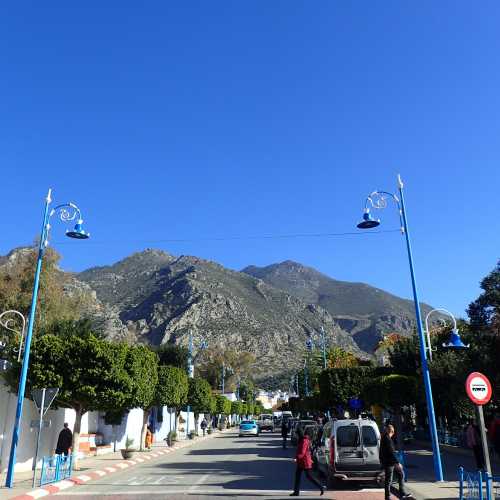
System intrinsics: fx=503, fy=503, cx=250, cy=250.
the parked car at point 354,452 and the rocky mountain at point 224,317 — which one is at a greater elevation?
the rocky mountain at point 224,317

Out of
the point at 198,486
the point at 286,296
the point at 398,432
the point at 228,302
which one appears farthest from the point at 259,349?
the point at 198,486

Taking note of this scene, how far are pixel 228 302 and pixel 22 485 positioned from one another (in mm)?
144706

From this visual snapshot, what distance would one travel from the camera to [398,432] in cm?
2470

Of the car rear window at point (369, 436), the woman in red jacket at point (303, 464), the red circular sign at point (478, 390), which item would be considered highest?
the red circular sign at point (478, 390)

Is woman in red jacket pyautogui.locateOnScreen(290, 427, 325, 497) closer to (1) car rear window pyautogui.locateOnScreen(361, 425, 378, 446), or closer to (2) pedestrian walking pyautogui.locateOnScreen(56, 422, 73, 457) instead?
(1) car rear window pyautogui.locateOnScreen(361, 425, 378, 446)

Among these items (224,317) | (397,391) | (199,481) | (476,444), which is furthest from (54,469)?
(224,317)

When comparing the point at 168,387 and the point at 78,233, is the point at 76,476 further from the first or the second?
the point at 168,387

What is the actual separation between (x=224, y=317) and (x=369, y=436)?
455 feet

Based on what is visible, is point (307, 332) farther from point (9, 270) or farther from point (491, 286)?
point (491, 286)

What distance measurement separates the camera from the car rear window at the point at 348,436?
14.6 metres

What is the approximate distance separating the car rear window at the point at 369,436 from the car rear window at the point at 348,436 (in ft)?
0.68

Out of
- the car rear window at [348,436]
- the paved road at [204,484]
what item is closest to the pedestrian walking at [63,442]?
the paved road at [204,484]

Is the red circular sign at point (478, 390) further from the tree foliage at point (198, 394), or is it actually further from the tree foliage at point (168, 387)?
the tree foliage at point (198, 394)

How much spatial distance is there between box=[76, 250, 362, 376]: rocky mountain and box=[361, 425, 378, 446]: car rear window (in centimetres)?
11736
